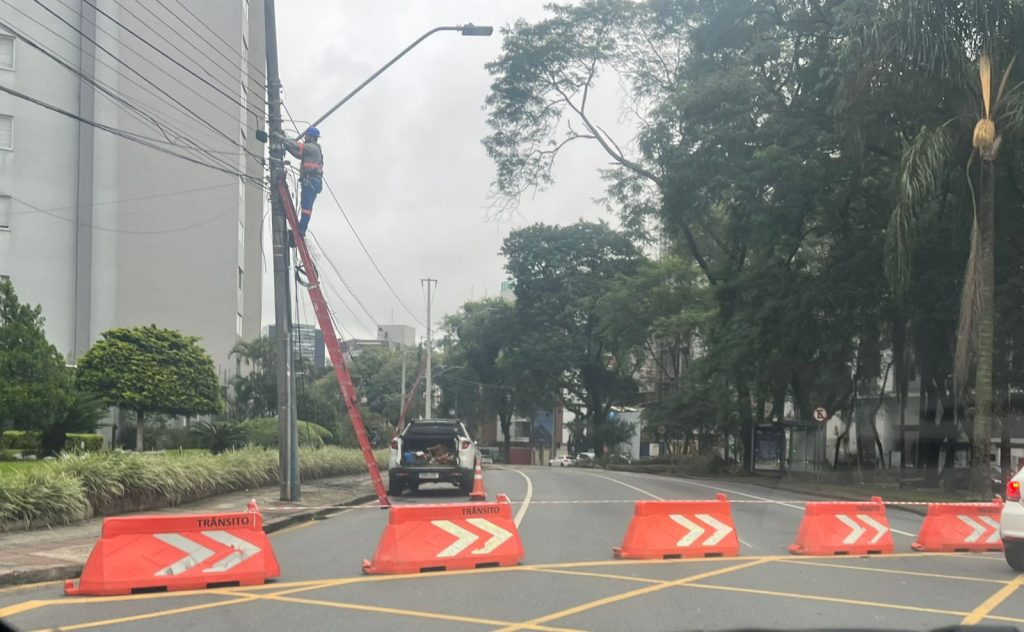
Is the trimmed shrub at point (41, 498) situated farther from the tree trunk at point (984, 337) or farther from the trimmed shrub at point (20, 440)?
the tree trunk at point (984, 337)

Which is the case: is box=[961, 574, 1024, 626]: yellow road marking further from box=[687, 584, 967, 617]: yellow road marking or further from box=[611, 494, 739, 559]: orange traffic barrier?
box=[611, 494, 739, 559]: orange traffic barrier

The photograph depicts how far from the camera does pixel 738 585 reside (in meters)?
9.65

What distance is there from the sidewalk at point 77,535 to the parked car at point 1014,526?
960 centimetres

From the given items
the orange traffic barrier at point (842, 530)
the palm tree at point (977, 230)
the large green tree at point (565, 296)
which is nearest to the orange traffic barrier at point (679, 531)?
the orange traffic barrier at point (842, 530)

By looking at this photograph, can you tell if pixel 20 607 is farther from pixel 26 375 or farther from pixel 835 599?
pixel 26 375

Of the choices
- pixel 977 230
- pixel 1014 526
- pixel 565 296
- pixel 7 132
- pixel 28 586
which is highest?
pixel 7 132

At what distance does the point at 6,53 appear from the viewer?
112ft

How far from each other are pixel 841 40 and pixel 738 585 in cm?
2019

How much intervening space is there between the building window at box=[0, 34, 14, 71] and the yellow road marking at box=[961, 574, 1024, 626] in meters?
34.3

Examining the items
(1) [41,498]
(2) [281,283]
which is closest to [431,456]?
(2) [281,283]

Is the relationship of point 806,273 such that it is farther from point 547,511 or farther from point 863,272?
point 547,511

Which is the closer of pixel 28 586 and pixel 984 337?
pixel 28 586

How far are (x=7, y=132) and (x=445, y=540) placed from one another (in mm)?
30704

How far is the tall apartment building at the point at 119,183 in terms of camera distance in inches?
1373
